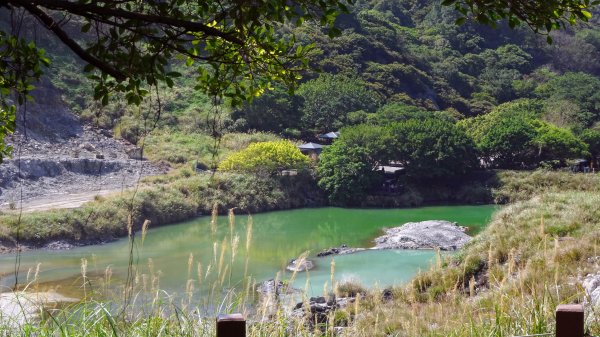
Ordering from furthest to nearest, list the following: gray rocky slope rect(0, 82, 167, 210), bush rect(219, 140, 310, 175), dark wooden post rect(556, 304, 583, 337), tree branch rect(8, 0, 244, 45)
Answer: bush rect(219, 140, 310, 175) → gray rocky slope rect(0, 82, 167, 210) → tree branch rect(8, 0, 244, 45) → dark wooden post rect(556, 304, 583, 337)

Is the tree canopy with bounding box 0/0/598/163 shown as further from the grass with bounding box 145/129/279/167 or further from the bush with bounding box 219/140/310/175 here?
the grass with bounding box 145/129/279/167

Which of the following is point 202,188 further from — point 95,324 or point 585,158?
point 95,324

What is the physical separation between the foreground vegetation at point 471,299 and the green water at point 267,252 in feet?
6.21

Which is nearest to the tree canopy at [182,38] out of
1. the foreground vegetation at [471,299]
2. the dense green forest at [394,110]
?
the foreground vegetation at [471,299]

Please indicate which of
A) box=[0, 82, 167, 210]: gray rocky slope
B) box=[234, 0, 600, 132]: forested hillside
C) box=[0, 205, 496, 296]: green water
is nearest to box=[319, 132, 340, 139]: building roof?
box=[234, 0, 600, 132]: forested hillside

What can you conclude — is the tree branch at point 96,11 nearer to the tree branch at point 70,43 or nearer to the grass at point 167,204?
the tree branch at point 70,43

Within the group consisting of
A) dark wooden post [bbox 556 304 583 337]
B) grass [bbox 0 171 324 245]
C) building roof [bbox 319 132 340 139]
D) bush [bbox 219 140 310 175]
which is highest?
building roof [bbox 319 132 340 139]

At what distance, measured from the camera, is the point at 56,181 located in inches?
883

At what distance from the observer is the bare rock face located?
55.4 feet

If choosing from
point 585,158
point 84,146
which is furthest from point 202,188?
point 585,158

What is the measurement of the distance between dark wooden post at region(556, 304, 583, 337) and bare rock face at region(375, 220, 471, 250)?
1476 centimetres

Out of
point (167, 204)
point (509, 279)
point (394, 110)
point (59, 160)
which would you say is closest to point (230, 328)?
point (509, 279)

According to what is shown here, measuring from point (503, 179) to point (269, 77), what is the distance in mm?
23765

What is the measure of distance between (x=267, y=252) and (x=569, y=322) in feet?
49.6
